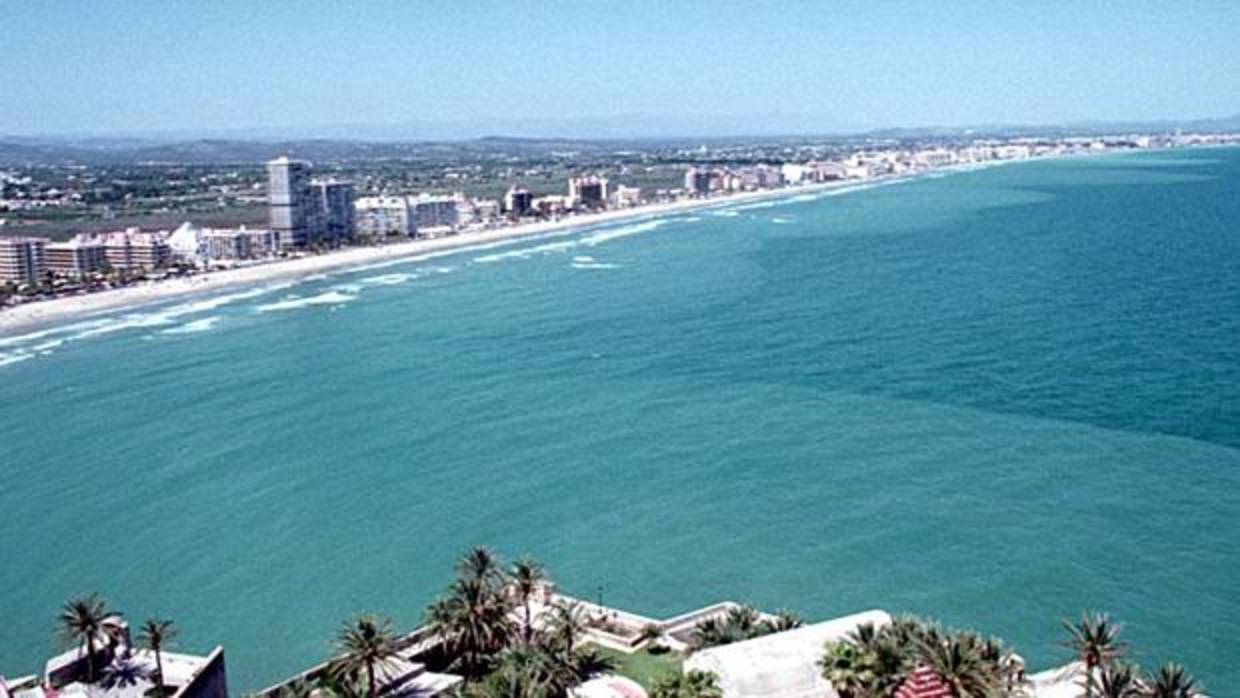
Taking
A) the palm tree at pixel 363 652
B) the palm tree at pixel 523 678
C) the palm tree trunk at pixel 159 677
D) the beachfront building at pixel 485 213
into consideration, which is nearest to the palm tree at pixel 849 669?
the palm tree at pixel 523 678

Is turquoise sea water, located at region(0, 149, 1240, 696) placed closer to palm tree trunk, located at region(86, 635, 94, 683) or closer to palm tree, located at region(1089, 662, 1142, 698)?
palm tree trunk, located at region(86, 635, 94, 683)

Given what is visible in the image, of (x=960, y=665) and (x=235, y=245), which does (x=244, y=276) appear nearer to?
(x=235, y=245)

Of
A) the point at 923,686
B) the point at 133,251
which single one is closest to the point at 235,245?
the point at 133,251

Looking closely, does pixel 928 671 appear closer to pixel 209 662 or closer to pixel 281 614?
pixel 209 662

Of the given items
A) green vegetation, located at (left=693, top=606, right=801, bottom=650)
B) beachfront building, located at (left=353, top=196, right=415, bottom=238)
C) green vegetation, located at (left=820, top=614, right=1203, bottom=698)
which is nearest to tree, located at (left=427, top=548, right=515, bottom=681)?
green vegetation, located at (left=693, top=606, right=801, bottom=650)

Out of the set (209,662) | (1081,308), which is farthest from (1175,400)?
(209,662)

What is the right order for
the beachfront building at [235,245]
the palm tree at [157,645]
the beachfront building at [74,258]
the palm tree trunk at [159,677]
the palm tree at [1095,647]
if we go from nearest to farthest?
the palm tree at [1095,647] < the palm tree at [157,645] < the palm tree trunk at [159,677] < the beachfront building at [74,258] < the beachfront building at [235,245]

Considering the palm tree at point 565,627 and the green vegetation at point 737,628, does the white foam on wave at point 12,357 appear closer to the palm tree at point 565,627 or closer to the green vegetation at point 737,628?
the palm tree at point 565,627
